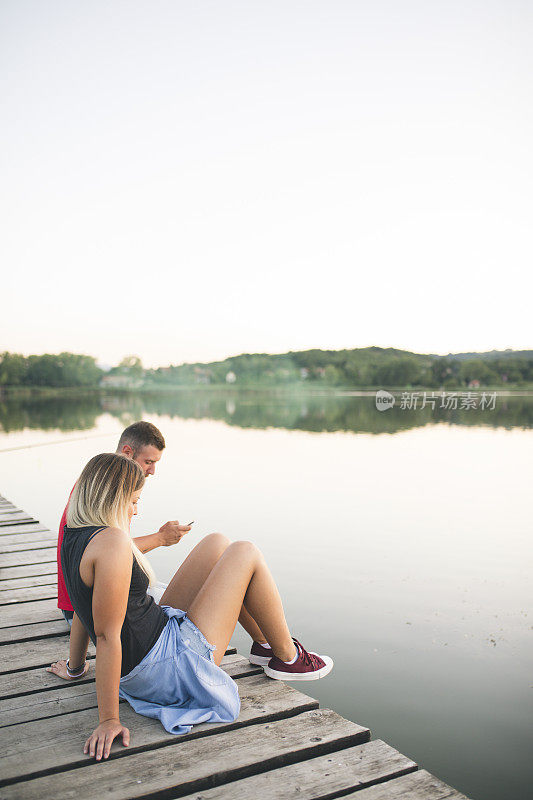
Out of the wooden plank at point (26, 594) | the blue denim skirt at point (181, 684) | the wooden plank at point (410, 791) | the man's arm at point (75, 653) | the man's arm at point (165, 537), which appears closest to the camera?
the wooden plank at point (410, 791)

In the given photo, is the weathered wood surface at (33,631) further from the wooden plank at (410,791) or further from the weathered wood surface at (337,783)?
the wooden plank at (410,791)

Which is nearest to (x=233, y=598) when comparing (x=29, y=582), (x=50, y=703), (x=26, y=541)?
(x=50, y=703)

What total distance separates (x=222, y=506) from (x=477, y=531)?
384 centimetres

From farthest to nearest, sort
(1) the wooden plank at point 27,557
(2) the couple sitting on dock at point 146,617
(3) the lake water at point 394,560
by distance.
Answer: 1. (1) the wooden plank at point 27,557
2. (3) the lake water at point 394,560
3. (2) the couple sitting on dock at point 146,617

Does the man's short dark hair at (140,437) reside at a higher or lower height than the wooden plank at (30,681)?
higher

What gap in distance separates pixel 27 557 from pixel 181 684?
9.72 feet

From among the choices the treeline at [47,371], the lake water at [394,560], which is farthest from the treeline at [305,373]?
the lake water at [394,560]

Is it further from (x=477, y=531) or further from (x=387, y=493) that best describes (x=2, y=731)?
(x=387, y=493)

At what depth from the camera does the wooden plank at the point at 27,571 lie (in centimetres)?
443

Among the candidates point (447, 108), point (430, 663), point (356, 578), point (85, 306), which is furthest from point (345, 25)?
point (85, 306)

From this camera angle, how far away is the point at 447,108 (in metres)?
28.4

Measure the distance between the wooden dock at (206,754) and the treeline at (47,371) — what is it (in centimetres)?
7741

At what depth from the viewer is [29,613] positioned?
145 inches

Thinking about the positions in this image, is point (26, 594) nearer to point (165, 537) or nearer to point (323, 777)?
point (165, 537)
